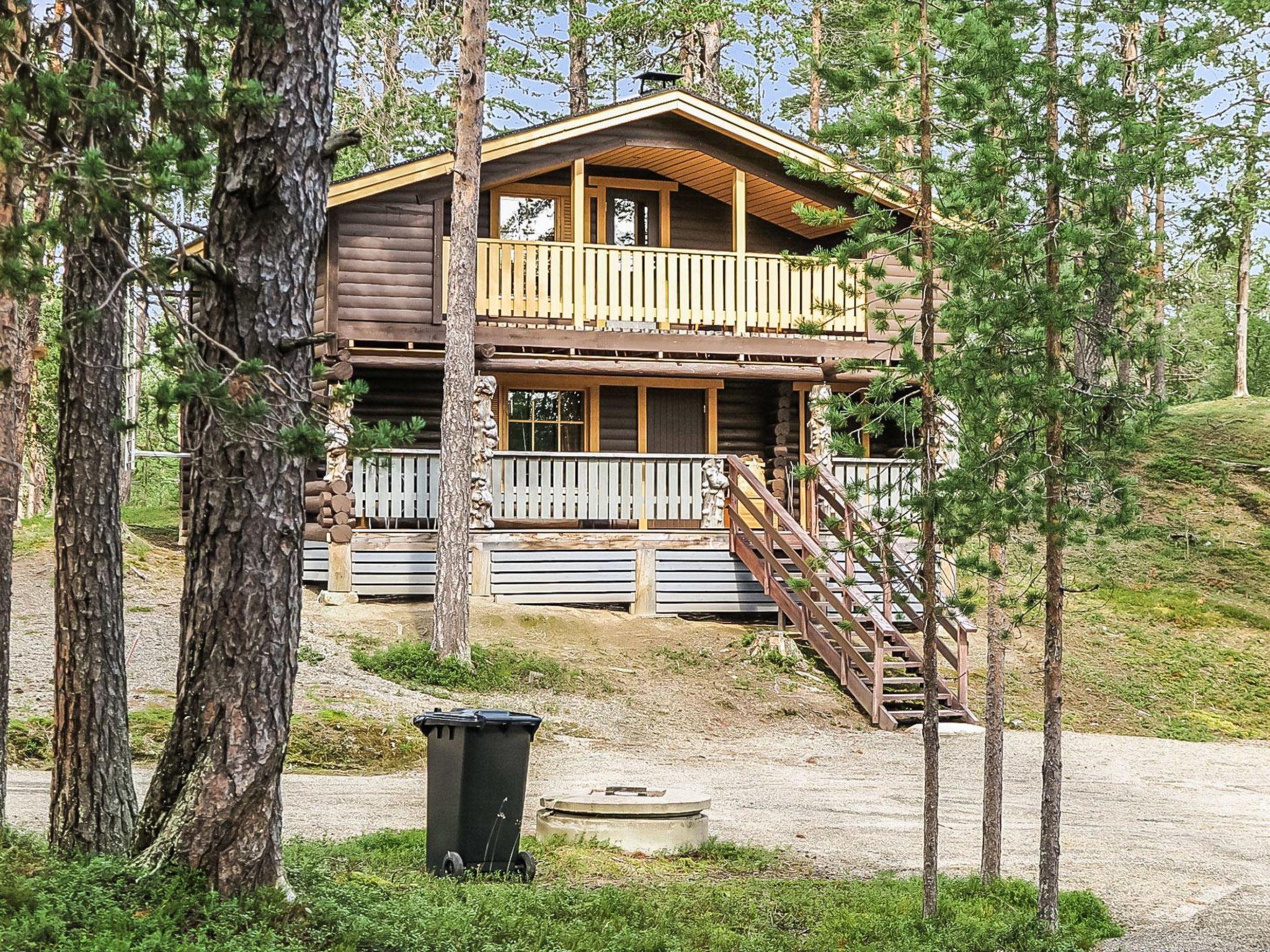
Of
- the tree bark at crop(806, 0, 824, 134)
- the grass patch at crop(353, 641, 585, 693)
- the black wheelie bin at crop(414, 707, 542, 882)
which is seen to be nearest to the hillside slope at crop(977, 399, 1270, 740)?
the grass patch at crop(353, 641, 585, 693)

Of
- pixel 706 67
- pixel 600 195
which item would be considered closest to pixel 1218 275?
pixel 706 67

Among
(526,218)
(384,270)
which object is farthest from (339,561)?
(526,218)

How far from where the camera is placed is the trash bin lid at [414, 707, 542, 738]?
8.11 metres

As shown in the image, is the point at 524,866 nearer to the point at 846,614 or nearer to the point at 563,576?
the point at 846,614

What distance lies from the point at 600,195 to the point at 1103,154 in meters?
14.8

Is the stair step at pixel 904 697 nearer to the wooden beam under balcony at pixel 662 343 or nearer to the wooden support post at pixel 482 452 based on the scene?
the wooden beam under balcony at pixel 662 343

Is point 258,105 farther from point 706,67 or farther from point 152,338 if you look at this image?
point 706,67

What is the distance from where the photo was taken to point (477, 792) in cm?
809

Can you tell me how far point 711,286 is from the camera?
20.2 m

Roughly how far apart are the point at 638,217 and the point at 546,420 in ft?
Answer: 11.9

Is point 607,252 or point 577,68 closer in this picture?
point 607,252

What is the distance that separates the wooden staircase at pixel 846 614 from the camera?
1661cm

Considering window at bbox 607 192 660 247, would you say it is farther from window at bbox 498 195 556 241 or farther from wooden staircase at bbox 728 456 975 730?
wooden staircase at bbox 728 456 975 730

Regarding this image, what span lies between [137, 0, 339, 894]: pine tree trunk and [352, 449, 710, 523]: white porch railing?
12279 mm
